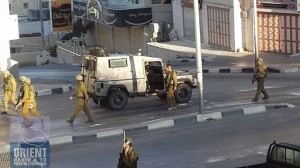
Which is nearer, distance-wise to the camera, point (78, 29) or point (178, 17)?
point (178, 17)

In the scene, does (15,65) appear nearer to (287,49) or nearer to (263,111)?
(287,49)

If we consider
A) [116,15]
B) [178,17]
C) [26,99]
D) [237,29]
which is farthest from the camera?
[116,15]

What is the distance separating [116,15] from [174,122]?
29.4 metres

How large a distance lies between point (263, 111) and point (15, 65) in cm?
1559

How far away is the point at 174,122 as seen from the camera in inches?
776

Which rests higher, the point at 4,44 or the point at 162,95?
the point at 4,44

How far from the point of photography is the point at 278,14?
35.3 m

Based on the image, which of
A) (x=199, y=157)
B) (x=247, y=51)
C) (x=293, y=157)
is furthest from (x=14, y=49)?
(x=293, y=157)

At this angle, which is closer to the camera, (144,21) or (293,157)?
(293,157)

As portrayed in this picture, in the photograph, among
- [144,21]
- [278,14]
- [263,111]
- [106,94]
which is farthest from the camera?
[144,21]

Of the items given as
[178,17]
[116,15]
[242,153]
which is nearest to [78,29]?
[116,15]

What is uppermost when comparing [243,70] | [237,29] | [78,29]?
[78,29]

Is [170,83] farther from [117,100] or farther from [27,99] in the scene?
[27,99]

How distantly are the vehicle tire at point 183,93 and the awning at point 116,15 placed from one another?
24453mm
